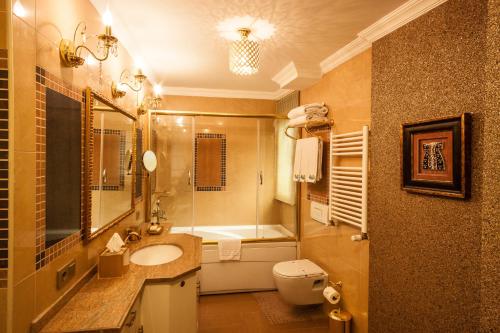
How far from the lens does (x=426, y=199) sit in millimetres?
1661

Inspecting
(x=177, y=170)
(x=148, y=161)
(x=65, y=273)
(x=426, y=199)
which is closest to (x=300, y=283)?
(x=426, y=199)

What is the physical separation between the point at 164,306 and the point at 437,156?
1784 mm

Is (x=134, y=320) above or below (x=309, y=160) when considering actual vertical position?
below

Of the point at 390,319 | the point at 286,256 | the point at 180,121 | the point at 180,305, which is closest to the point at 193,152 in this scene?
the point at 180,121

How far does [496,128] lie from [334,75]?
216 cm

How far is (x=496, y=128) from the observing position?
795 millimetres

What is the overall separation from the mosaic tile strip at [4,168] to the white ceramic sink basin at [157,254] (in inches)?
50.4

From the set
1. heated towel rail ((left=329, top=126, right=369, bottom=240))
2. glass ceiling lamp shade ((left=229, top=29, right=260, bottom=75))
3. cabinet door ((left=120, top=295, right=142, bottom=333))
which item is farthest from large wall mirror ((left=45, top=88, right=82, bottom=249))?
heated towel rail ((left=329, top=126, right=369, bottom=240))

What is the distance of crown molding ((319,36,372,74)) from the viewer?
2.30 m

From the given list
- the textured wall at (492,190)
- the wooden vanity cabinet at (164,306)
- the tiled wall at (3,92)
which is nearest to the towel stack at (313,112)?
the wooden vanity cabinet at (164,306)

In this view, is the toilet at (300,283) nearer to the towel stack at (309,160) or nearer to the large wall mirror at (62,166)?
the towel stack at (309,160)

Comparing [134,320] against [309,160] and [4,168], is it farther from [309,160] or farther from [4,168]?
[309,160]

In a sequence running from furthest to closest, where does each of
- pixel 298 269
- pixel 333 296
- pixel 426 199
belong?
1. pixel 298 269
2. pixel 333 296
3. pixel 426 199

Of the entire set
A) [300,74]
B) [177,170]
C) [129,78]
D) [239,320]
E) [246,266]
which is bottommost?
[239,320]
